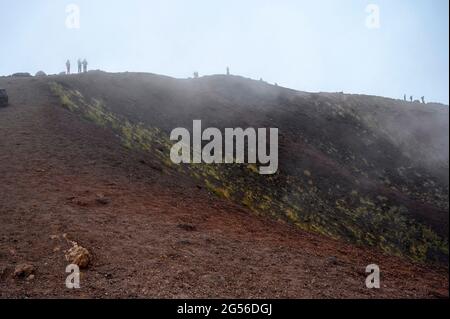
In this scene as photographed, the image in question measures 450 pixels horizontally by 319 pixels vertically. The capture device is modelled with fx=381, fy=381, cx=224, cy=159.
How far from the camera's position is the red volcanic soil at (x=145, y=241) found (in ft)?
27.5

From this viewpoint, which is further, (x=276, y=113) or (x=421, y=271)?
(x=276, y=113)

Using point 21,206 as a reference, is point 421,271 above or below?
below

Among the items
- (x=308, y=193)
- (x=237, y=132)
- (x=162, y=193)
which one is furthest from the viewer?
(x=237, y=132)

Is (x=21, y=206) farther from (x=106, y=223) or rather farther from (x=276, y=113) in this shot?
(x=276, y=113)

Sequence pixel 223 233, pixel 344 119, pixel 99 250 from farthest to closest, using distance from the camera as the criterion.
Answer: pixel 344 119
pixel 223 233
pixel 99 250

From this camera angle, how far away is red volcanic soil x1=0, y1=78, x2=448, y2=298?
837 centimetres

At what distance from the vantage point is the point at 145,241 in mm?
10461

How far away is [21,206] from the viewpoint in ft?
39.1

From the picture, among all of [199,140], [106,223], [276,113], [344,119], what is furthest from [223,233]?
[344,119]

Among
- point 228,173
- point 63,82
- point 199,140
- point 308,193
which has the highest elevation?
point 63,82

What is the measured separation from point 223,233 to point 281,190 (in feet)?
45.8

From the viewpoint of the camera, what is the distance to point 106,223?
11.4 metres

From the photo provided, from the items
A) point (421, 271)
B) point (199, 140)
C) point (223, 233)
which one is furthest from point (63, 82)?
point (421, 271)
